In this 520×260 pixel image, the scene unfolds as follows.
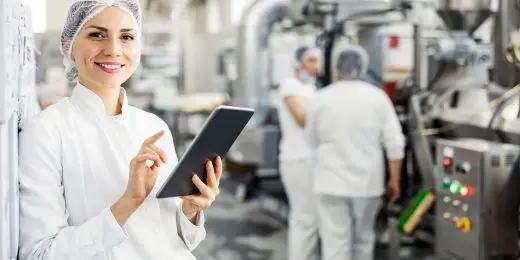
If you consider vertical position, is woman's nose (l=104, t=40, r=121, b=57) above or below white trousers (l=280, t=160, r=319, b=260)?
above

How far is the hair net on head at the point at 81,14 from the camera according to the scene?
65.4 inches

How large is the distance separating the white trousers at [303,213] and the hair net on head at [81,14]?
3.21 meters

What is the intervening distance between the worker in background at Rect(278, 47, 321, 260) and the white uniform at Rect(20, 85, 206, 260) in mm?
3045

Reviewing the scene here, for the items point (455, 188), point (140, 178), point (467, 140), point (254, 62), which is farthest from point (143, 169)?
point (254, 62)

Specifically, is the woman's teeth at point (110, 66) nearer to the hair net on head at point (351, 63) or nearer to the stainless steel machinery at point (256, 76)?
the hair net on head at point (351, 63)

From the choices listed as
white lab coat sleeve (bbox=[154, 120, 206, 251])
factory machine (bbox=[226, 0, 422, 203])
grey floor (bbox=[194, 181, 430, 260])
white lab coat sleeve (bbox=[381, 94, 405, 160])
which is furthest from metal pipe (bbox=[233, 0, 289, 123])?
white lab coat sleeve (bbox=[154, 120, 206, 251])

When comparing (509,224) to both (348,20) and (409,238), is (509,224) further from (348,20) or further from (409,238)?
(348,20)

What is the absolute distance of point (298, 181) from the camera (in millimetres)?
4918

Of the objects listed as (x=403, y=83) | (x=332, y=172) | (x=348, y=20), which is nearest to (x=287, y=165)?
(x=332, y=172)

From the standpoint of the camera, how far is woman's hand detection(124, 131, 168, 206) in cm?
156

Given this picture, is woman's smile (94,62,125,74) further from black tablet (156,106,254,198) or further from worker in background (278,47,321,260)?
worker in background (278,47,321,260)

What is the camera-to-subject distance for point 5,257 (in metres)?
1.44

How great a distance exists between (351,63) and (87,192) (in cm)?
299

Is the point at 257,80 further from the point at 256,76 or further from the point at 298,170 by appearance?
the point at 298,170
